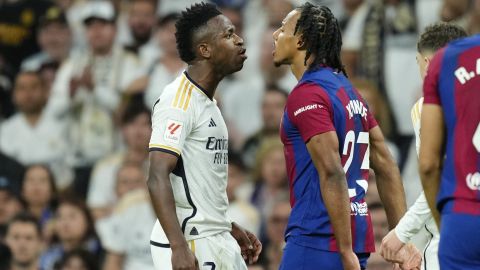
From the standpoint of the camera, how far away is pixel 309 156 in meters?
6.02

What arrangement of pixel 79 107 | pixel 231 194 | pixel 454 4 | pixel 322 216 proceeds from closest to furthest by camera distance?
pixel 322 216, pixel 454 4, pixel 231 194, pixel 79 107

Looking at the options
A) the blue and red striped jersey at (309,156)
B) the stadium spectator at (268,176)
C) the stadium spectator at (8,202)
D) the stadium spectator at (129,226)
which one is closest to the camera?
the blue and red striped jersey at (309,156)

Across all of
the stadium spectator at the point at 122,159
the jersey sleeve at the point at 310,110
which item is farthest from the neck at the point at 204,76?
the stadium spectator at the point at 122,159

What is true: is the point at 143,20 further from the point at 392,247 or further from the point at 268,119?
the point at 392,247

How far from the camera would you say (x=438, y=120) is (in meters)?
4.97

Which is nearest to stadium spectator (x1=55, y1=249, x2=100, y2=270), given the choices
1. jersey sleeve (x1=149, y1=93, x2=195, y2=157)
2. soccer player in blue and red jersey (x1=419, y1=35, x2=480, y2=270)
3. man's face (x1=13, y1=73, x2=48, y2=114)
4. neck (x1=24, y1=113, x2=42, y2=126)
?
neck (x1=24, y1=113, x2=42, y2=126)

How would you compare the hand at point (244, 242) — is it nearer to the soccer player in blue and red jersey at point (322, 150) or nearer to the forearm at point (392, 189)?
the soccer player in blue and red jersey at point (322, 150)

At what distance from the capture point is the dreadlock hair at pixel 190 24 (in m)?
6.56

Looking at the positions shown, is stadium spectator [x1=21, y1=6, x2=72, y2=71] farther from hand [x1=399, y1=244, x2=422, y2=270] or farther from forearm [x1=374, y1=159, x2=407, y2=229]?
hand [x1=399, y1=244, x2=422, y2=270]

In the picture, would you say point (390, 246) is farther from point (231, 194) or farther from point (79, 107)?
point (79, 107)

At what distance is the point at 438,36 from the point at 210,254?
5.74 feet

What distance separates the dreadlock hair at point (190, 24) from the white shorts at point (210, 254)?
1055mm

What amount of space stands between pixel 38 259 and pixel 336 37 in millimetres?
6489

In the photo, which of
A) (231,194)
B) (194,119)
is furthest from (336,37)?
(231,194)
